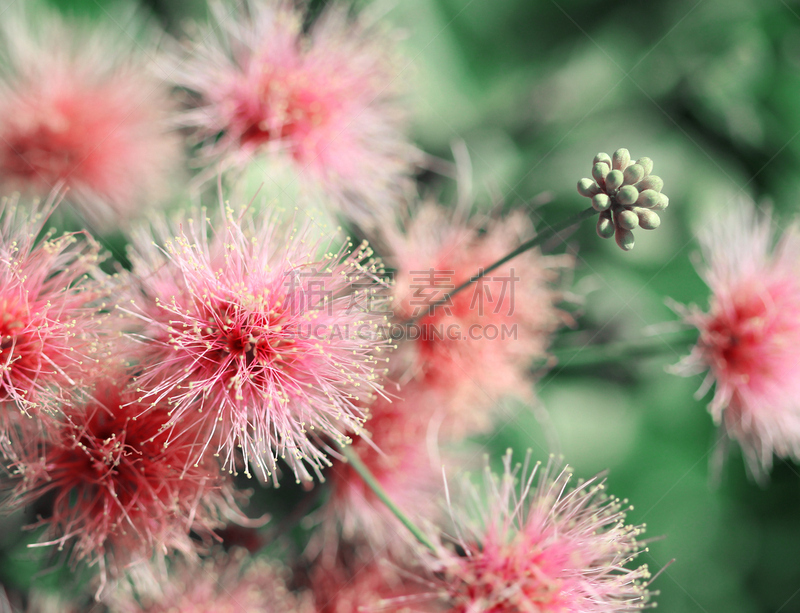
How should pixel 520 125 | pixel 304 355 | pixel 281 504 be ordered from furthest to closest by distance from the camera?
pixel 520 125
pixel 281 504
pixel 304 355

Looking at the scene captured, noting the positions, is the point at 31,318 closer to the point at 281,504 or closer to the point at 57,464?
the point at 57,464

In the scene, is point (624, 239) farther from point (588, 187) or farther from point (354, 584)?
point (354, 584)

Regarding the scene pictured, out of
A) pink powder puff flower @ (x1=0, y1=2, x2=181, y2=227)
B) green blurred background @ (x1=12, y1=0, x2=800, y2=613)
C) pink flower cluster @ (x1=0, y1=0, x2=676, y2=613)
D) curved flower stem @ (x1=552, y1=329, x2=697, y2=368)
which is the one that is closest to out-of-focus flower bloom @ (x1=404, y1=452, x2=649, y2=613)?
pink flower cluster @ (x1=0, y1=0, x2=676, y2=613)

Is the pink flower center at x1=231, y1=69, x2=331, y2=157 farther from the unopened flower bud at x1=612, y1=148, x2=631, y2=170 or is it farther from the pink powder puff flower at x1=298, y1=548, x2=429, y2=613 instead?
the pink powder puff flower at x1=298, y1=548, x2=429, y2=613

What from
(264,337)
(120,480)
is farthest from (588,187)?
(120,480)

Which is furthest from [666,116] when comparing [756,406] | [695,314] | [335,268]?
[335,268]

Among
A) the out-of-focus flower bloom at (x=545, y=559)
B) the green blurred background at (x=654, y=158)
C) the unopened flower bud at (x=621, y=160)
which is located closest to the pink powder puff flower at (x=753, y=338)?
the green blurred background at (x=654, y=158)
